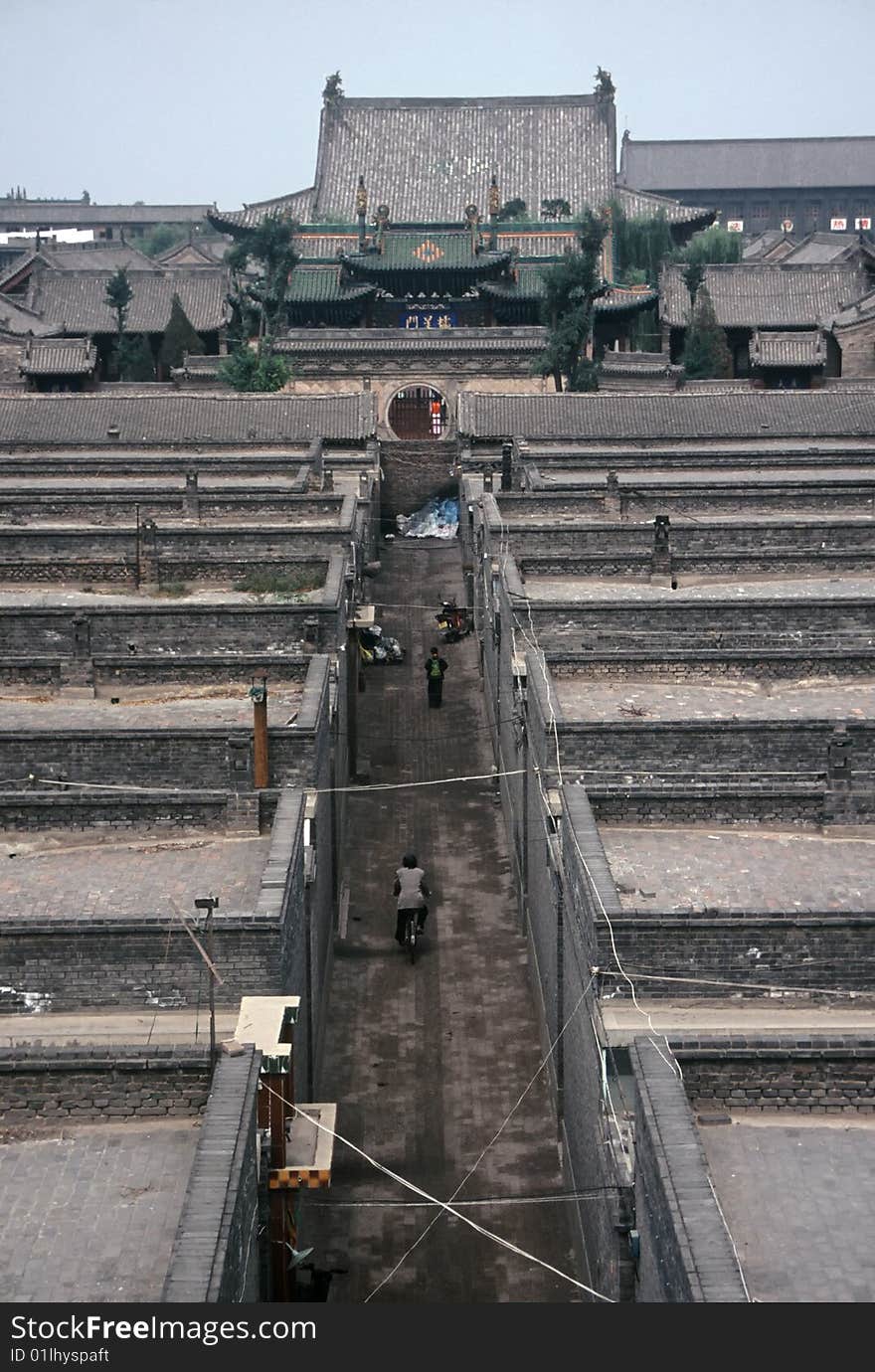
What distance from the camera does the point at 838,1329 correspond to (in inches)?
383

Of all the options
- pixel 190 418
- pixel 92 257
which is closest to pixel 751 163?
pixel 92 257

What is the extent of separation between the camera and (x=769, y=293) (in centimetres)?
6438

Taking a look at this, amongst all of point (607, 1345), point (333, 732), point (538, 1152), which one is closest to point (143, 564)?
point (333, 732)

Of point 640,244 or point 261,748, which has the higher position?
point 640,244

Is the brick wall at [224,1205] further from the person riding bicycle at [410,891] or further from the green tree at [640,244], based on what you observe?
the green tree at [640,244]

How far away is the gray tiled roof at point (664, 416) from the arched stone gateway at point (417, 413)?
7190mm

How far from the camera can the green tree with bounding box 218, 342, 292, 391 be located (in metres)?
55.0

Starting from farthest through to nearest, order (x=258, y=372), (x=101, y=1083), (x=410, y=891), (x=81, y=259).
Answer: (x=81, y=259), (x=258, y=372), (x=410, y=891), (x=101, y=1083)

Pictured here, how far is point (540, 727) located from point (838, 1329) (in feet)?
36.8

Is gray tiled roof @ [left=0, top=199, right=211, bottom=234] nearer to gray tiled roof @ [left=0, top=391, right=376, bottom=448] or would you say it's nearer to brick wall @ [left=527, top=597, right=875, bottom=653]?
gray tiled roof @ [left=0, top=391, right=376, bottom=448]

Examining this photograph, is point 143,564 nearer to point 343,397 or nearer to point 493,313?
point 343,397

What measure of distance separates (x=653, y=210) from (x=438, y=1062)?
58448 millimetres

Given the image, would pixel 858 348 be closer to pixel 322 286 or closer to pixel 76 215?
pixel 322 286

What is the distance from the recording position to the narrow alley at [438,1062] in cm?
1634
